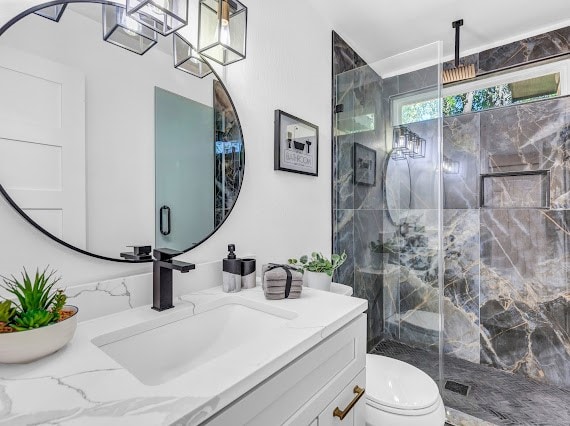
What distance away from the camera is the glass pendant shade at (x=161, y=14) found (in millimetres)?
943

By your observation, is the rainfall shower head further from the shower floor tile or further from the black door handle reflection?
the black door handle reflection

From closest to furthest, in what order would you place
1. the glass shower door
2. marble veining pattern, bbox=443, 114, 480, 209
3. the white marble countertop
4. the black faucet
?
the white marble countertop < the black faucet < the glass shower door < marble veining pattern, bbox=443, 114, 480, 209

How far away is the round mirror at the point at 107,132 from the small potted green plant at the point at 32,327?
232 mm

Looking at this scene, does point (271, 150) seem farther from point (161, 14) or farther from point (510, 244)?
point (510, 244)

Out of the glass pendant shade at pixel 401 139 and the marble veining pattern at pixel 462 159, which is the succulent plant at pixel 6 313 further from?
the marble veining pattern at pixel 462 159

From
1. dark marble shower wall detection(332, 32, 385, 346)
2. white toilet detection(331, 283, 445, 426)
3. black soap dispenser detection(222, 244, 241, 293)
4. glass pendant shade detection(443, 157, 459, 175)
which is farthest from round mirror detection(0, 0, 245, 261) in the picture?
glass pendant shade detection(443, 157, 459, 175)

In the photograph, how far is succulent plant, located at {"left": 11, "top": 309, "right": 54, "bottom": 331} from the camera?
60 cm

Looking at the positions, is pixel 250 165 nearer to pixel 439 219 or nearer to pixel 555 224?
pixel 439 219

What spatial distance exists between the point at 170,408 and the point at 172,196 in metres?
0.75

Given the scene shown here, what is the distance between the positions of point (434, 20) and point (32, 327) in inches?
104

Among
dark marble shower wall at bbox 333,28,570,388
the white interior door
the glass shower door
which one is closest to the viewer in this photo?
the white interior door

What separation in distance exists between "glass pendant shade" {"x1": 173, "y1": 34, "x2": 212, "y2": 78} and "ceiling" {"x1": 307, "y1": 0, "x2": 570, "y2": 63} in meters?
1.10

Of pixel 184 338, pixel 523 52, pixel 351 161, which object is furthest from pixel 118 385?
pixel 523 52

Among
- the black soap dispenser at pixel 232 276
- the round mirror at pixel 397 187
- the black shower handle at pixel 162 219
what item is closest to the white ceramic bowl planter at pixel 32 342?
the black shower handle at pixel 162 219
